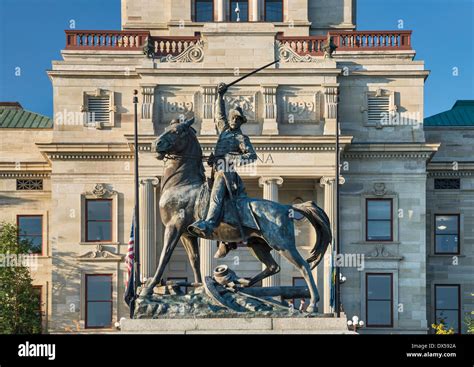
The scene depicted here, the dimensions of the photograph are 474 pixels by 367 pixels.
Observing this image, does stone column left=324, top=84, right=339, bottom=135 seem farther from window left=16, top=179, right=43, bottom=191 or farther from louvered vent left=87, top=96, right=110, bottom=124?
window left=16, top=179, right=43, bottom=191

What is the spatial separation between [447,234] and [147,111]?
15676mm

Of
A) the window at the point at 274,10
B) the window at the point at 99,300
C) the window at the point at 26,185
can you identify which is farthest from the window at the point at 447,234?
the window at the point at 26,185

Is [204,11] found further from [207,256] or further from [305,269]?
[305,269]

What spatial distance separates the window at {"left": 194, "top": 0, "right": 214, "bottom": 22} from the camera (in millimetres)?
73688

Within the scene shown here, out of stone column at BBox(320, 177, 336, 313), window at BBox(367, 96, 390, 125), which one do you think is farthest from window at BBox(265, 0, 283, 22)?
stone column at BBox(320, 177, 336, 313)

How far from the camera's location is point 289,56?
212 feet

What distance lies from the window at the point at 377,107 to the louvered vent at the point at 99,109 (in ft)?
38.6

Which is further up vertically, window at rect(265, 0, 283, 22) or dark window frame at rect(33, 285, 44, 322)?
window at rect(265, 0, 283, 22)

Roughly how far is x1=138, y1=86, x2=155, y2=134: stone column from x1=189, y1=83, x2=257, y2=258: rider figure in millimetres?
30065

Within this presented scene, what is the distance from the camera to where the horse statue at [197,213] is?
105ft

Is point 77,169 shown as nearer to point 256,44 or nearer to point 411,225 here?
point 256,44

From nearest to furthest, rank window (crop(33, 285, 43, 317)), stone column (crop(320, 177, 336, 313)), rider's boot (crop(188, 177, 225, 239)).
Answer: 1. rider's boot (crop(188, 177, 225, 239))
2. stone column (crop(320, 177, 336, 313))
3. window (crop(33, 285, 43, 317))

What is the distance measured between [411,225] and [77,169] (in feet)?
49.3

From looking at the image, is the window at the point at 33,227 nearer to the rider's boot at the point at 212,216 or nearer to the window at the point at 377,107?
the window at the point at 377,107
